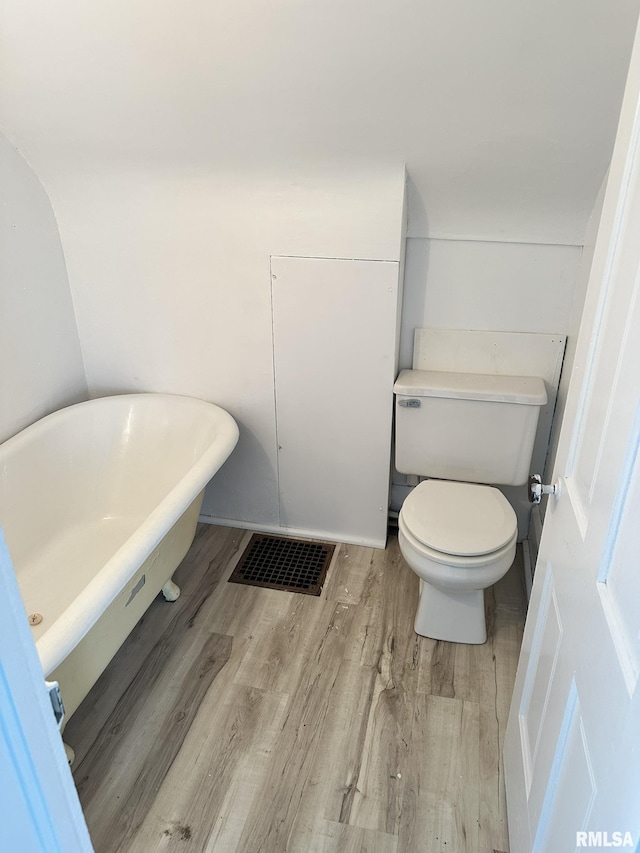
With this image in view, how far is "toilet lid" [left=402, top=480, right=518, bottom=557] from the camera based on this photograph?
1776mm

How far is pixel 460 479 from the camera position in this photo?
2.22 meters

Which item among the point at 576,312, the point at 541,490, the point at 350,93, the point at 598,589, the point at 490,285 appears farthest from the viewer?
the point at 490,285

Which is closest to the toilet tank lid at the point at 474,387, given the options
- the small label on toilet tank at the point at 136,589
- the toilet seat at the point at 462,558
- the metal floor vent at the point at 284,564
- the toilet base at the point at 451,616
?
the toilet seat at the point at 462,558

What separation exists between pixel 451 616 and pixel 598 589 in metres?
1.15

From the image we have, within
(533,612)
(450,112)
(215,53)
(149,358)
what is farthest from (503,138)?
(149,358)

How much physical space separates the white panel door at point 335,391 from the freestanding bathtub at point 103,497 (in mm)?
336

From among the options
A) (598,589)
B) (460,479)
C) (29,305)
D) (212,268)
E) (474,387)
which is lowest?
(460,479)

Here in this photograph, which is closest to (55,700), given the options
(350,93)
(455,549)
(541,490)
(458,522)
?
(541,490)

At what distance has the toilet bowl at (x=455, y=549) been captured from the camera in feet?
5.82

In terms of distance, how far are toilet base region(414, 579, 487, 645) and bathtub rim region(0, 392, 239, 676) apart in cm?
84

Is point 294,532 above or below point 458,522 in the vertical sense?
below

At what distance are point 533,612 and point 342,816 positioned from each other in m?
0.70

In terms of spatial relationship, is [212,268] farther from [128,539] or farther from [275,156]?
[128,539]

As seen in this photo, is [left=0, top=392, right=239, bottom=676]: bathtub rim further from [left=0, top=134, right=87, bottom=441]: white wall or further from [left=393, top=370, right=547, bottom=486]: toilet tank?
[left=393, top=370, right=547, bottom=486]: toilet tank
